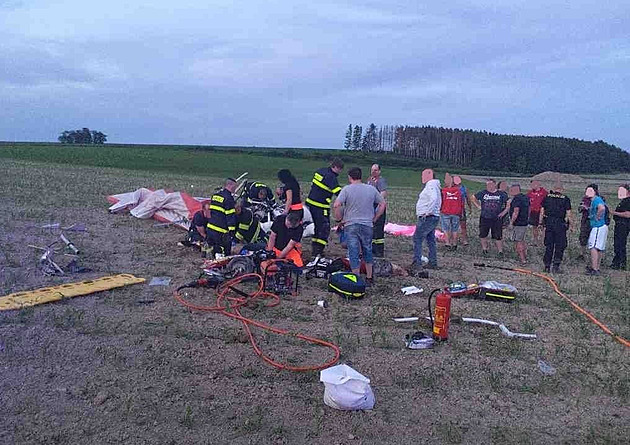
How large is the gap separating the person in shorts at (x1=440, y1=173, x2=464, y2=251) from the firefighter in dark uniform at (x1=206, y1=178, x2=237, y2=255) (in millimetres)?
4971

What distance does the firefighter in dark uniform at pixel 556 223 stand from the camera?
9977 millimetres

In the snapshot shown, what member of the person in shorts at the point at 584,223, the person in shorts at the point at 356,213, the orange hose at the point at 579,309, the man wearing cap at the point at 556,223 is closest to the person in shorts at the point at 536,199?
the person in shorts at the point at 584,223

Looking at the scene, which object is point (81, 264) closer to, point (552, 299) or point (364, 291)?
point (364, 291)

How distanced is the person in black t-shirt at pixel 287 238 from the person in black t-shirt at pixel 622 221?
6111 mm

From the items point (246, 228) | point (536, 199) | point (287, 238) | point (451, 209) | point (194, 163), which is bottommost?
point (194, 163)

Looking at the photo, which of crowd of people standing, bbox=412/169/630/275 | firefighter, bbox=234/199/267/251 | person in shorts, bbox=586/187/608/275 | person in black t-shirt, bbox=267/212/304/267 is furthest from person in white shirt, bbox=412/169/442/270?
person in shorts, bbox=586/187/608/275

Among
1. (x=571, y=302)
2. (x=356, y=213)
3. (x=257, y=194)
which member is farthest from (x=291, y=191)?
(x=571, y=302)

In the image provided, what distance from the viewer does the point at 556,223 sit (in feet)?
33.0

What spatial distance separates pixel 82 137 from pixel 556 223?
95.4m

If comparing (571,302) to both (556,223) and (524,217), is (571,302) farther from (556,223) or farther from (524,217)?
(524,217)

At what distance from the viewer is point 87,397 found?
176 inches

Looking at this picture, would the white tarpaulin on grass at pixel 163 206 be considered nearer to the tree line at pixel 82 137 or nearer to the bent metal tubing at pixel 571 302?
the bent metal tubing at pixel 571 302

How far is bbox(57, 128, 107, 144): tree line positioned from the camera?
91.8 meters

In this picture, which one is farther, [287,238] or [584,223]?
[584,223]
